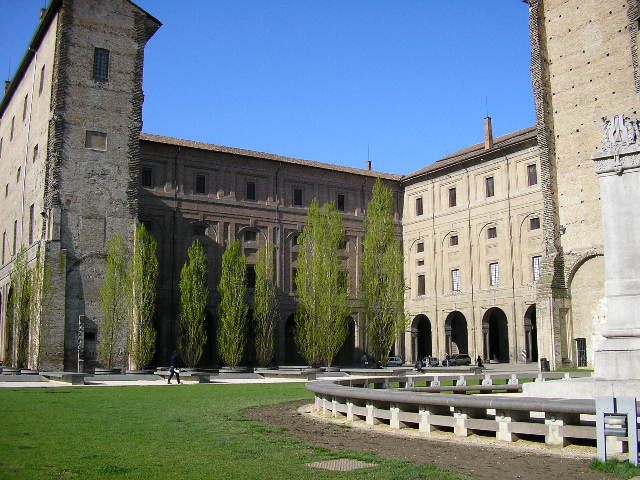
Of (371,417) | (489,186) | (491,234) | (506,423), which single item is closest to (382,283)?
(491,234)

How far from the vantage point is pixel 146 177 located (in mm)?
41500

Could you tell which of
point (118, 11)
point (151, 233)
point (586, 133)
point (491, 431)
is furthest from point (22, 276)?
point (491, 431)

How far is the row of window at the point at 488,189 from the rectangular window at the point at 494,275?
14.5 feet

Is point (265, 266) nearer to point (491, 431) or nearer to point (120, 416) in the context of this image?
point (120, 416)

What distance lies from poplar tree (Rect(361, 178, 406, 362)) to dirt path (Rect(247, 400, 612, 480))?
28.8m

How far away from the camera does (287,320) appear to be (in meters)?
45.2

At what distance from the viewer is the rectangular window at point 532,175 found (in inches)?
1630

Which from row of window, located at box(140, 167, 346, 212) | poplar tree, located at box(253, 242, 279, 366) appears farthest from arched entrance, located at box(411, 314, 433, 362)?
poplar tree, located at box(253, 242, 279, 366)

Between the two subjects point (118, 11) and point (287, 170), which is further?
point (287, 170)

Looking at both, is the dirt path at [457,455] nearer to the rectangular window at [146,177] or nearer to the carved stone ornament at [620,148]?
the carved stone ornament at [620,148]

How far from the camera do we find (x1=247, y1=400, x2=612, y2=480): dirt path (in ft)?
21.9

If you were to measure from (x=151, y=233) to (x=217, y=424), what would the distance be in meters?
31.7

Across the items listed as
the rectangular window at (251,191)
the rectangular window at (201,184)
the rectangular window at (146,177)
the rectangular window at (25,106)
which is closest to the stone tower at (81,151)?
the rectangular window at (25,106)

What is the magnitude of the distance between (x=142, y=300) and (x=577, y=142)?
896 inches
